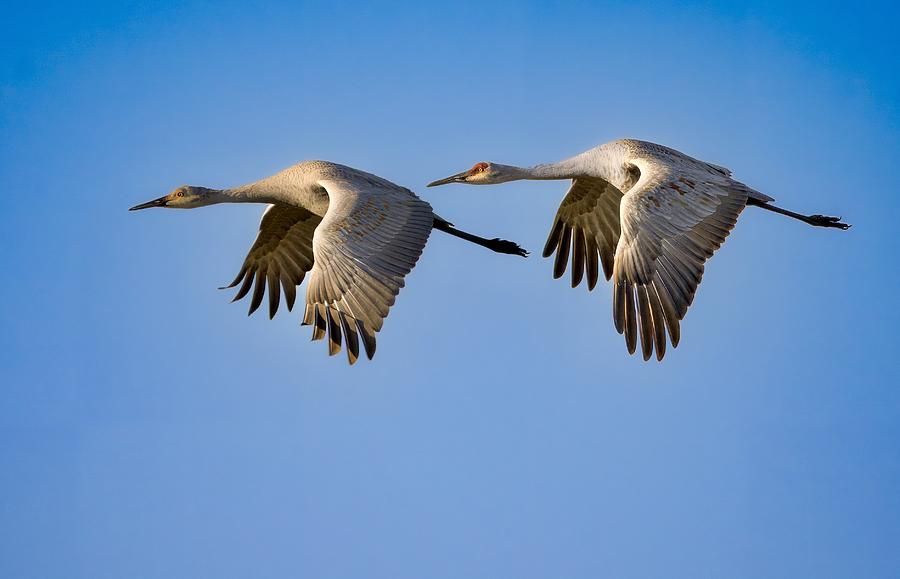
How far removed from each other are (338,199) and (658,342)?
3.16 m

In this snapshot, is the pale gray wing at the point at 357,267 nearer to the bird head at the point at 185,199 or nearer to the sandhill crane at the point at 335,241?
the sandhill crane at the point at 335,241

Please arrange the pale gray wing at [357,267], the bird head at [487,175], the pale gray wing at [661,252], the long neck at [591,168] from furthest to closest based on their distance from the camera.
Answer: the bird head at [487,175], the long neck at [591,168], the pale gray wing at [357,267], the pale gray wing at [661,252]

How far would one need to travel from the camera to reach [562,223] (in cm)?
1573

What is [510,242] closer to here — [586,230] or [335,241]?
[586,230]

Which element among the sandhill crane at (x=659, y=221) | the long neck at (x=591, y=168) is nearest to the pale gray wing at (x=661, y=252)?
the sandhill crane at (x=659, y=221)

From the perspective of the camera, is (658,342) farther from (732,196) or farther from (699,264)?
(732,196)

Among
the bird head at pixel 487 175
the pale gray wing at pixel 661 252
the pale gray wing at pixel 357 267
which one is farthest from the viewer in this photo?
the bird head at pixel 487 175

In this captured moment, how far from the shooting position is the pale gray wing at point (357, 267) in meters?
12.8

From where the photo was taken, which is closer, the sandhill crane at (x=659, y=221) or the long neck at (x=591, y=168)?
the sandhill crane at (x=659, y=221)

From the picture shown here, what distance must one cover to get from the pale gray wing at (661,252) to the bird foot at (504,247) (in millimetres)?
2770

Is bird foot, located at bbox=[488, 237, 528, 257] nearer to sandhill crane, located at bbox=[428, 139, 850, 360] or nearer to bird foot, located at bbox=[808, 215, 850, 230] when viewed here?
sandhill crane, located at bbox=[428, 139, 850, 360]

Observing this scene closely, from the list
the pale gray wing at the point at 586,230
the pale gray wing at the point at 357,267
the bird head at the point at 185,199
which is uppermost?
the pale gray wing at the point at 586,230

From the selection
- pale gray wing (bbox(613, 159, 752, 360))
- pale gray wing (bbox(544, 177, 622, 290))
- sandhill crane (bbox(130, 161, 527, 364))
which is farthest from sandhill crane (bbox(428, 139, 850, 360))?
sandhill crane (bbox(130, 161, 527, 364))

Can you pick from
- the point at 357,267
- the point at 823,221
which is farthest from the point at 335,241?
the point at 823,221
